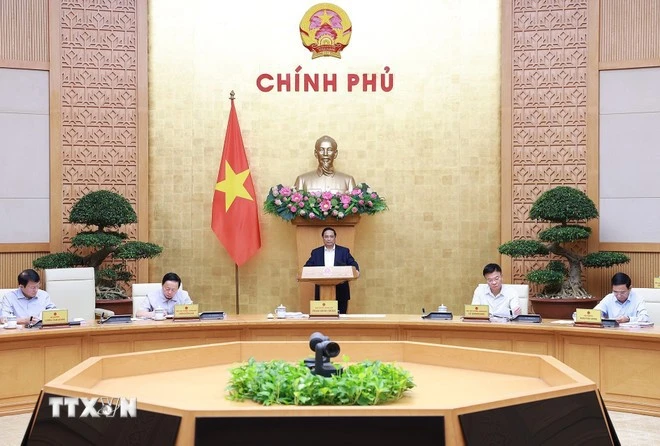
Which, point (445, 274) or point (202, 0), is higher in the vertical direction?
point (202, 0)

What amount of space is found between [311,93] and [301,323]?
3.51m

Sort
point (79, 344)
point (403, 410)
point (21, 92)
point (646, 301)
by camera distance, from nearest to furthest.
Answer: point (403, 410)
point (79, 344)
point (646, 301)
point (21, 92)

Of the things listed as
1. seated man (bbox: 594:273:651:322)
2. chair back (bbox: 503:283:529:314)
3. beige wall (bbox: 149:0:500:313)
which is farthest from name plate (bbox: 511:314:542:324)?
beige wall (bbox: 149:0:500:313)

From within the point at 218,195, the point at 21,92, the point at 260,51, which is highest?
the point at 260,51

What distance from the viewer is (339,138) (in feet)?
28.7

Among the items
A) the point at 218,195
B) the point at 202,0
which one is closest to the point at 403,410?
Answer: the point at 218,195

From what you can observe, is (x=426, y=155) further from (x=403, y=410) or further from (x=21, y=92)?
(x=403, y=410)

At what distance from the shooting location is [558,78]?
8.27 metres

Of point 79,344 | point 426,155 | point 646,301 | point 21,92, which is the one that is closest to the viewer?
point 79,344

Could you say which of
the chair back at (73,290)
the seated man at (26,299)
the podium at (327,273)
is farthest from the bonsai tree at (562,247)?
the seated man at (26,299)

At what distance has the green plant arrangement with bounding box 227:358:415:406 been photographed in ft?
8.21

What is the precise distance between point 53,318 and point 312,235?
10.1ft

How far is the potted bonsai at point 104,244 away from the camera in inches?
296

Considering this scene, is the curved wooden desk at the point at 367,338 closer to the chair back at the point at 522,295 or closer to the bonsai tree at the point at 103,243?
the chair back at the point at 522,295
